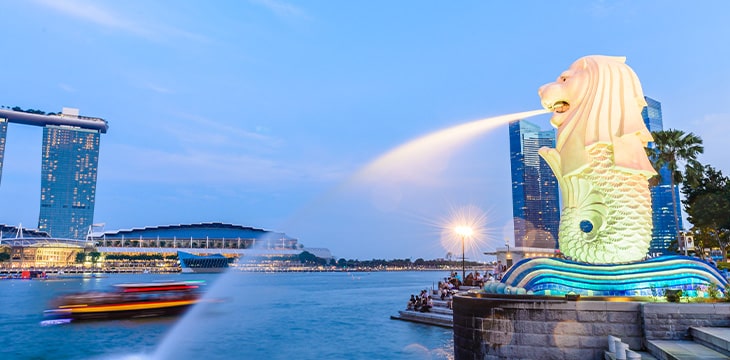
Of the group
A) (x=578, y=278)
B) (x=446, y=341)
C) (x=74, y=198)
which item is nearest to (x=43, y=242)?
(x=74, y=198)

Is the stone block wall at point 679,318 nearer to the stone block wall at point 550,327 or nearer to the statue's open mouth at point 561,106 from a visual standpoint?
the stone block wall at point 550,327

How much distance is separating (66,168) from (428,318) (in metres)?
203

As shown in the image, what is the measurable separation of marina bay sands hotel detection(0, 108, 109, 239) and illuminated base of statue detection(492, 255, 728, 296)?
20811 cm

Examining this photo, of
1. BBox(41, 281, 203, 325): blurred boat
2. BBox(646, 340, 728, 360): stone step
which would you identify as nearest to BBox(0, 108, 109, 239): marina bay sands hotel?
BBox(41, 281, 203, 325): blurred boat

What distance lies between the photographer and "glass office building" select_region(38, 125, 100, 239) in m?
184

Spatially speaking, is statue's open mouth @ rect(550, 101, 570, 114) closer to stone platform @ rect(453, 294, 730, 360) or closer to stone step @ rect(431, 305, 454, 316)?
stone platform @ rect(453, 294, 730, 360)

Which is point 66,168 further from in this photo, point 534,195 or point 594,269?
point 594,269

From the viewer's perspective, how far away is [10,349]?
74.2ft

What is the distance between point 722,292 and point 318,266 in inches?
7253

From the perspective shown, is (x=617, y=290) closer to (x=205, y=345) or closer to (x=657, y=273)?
(x=657, y=273)

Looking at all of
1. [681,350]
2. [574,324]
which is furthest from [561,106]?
[681,350]

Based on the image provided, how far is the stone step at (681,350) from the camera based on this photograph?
7569mm

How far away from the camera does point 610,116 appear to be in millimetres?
13180

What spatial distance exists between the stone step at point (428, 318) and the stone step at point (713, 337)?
49.7 ft
